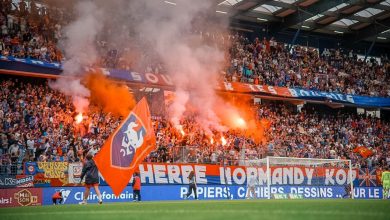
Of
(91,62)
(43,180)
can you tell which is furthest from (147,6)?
(43,180)

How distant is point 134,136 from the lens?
1481cm

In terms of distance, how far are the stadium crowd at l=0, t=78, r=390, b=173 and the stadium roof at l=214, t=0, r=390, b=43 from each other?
19.8 ft

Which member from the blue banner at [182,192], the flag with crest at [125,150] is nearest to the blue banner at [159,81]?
the blue banner at [182,192]

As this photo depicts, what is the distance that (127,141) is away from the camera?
48.2 ft

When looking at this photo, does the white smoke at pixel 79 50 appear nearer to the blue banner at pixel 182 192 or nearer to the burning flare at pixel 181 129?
the burning flare at pixel 181 129

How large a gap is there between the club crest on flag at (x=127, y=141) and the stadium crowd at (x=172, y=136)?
24.3 ft

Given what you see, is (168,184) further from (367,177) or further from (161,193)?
(367,177)

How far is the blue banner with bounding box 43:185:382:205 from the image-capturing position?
21.3 metres

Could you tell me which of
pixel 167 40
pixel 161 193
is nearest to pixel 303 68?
pixel 167 40

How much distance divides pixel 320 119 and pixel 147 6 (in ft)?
46.2

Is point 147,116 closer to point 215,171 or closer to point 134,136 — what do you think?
point 134,136

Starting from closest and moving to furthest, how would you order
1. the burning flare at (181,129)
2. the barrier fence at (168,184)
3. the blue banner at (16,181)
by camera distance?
the blue banner at (16,181) → the barrier fence at (168,184) → the burning flare at (181,129)

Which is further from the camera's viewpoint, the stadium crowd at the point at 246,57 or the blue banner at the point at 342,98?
the blue banner at the point at 342,98

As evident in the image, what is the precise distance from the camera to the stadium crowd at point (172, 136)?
74.6ft
